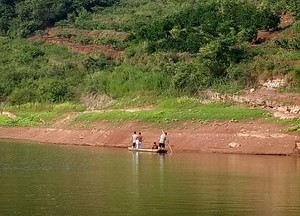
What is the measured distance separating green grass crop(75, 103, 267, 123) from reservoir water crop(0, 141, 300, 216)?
546cm

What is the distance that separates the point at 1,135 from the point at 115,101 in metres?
8.94

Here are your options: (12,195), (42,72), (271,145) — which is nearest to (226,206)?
(12,195)

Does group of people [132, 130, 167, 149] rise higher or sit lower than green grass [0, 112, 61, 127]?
lower

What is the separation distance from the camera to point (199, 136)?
47.6 m

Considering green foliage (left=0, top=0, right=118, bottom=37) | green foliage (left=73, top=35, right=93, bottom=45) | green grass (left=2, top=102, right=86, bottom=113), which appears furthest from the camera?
green foliage (left=0, top=0, right=118, bottom=37)

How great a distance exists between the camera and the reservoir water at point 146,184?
24.5m

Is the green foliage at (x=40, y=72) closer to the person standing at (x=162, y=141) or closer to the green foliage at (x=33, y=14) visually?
the green foliage at (x=33, y=14)

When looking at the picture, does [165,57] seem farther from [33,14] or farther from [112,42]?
[33,14]

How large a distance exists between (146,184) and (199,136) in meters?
17.9

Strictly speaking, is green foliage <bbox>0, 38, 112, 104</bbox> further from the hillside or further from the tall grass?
the tall grass

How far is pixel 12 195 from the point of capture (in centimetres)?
2633

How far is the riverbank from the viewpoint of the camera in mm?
45094

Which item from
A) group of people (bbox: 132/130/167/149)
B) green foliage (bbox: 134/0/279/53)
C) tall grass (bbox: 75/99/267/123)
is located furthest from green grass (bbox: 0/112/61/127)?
green foliage (bbox: 134/0/279/53)

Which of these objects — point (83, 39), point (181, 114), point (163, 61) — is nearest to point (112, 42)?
point (83, 39)
